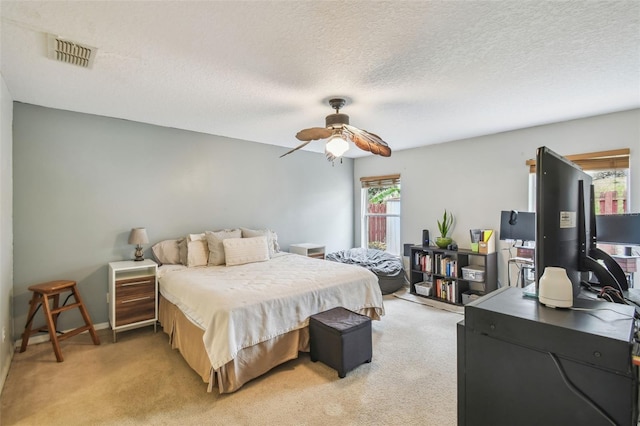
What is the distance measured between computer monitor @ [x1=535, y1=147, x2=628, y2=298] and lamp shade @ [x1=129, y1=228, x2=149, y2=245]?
11.7ft

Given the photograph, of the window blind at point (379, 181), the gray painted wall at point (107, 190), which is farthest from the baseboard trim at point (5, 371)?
the window blind at point (379, 181)

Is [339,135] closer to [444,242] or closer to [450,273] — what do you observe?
[444,242]

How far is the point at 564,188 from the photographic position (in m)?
1.26

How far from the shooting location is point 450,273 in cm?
423

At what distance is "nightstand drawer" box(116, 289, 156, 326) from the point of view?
3018 mm

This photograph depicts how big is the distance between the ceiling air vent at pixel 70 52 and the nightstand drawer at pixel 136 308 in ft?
7.02

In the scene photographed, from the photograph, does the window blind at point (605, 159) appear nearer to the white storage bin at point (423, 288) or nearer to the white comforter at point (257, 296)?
the white storage bin at point (423, 288)

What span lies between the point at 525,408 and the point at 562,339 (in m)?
0.27

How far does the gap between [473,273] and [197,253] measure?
11.6ft

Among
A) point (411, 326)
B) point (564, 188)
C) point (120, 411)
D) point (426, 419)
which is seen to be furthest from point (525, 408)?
point (411, 326)

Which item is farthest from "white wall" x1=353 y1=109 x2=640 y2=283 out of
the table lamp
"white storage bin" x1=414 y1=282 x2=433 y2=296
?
the table lamp

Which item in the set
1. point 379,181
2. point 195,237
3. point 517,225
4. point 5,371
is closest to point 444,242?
point 517,225

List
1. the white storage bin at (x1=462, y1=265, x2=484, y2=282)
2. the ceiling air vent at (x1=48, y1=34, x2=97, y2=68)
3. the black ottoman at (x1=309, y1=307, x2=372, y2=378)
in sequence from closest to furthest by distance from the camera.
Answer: the ceiling air vent at (x1=48, y1=34, x2=97, y2=68)
the black ottoman at (x1=309, y1=307, x2=372, y2=378)
the white storage bin at (x1=462, y1=265, x2=484, y2=282)

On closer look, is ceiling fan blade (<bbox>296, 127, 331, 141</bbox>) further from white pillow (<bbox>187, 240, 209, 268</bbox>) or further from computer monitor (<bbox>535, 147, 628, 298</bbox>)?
white pillow (<bbox>187, 240, 209, 268</bbox>)
